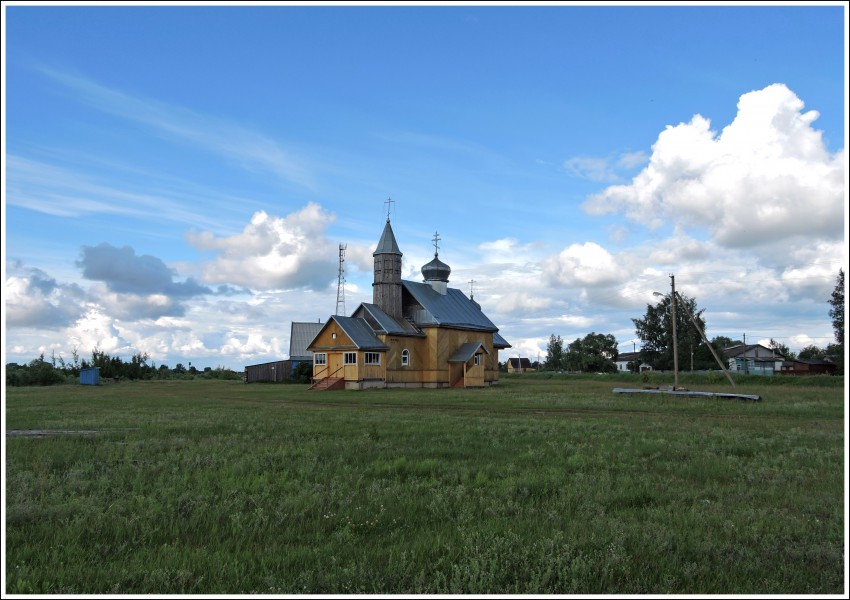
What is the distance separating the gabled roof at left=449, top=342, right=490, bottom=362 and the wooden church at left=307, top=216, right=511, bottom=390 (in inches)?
2.9

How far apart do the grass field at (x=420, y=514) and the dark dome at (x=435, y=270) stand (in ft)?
126

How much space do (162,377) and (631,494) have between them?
68479 millimetres

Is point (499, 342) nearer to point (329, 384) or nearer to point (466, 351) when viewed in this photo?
point (466, 351)

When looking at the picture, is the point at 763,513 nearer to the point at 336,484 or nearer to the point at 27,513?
the point at 336,484

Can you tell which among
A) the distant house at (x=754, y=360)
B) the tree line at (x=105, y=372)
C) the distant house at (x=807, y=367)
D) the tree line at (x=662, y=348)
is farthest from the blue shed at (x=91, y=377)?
the distant house at (x=754, y=360)

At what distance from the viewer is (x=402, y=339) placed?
4662 cm

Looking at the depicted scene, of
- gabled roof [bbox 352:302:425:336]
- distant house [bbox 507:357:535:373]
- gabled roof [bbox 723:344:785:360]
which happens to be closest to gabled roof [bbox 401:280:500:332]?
gabled roof [bbox 352:302:425:336]

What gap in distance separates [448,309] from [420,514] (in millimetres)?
43133

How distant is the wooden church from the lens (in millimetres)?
43938

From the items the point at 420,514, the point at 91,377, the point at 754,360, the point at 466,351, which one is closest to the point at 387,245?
the point at 466,351

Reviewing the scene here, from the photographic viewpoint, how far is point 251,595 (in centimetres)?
495

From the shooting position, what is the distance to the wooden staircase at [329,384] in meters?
43.0

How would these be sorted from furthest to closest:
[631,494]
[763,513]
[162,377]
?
[162,377] → [631,494] → [763,513]

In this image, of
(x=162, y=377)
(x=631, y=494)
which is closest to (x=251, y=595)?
(x=631, y=494)
